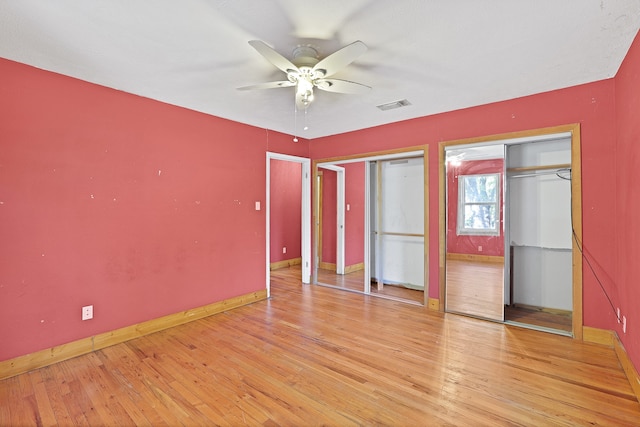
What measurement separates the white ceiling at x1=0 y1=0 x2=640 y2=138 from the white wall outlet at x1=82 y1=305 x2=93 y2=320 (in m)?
2.06

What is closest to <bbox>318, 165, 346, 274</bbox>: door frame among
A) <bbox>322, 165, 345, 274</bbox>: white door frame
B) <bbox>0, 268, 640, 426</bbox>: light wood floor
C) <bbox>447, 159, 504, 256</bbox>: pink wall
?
<bbox>322, 165, 345, 274</bbox>: white door frame

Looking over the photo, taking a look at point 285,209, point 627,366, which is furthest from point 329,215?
point 627,366

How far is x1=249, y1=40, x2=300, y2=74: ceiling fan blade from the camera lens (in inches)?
70.0

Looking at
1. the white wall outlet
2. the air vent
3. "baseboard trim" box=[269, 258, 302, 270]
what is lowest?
"baseboard trim" box=[269, 258, 302, 270]

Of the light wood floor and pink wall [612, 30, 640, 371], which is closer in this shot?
the light wood floor

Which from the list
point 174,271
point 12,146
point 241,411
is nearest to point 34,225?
point 12,146

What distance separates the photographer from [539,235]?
345 centimetres

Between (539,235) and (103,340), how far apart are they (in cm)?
472

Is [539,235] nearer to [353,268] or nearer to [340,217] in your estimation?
[340,217]

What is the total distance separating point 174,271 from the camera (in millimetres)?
3328

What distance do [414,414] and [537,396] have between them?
91cm

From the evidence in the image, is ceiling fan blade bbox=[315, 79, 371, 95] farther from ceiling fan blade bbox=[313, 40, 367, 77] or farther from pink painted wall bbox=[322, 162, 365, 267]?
pink painted wall bbox=[322, 162, 365, 267]

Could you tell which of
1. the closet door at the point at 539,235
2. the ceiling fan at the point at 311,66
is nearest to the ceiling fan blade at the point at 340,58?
the ceiling fan at the point at 311,66

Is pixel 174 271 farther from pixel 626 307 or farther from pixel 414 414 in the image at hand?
pixel 626 307
